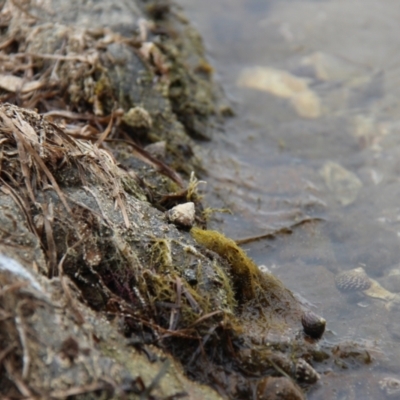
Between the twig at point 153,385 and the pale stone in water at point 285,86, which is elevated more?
the twig at point 153,385

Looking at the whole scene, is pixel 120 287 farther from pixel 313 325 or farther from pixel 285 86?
pixel 285 86

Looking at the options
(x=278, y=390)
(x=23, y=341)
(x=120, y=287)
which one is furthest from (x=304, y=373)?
(x=23, y=341)

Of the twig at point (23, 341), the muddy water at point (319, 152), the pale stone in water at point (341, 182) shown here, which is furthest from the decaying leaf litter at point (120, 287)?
the pale stone in water at point (341, 182)

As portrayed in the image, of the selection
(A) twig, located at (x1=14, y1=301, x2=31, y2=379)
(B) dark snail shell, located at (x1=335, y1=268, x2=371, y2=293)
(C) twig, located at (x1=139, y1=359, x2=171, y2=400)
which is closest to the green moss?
(B) dark snail shell, located at (x1=335, y1=268, x2=371, y2=293)

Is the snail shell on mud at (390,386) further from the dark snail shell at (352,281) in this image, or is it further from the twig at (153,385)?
the twig at (153,385)

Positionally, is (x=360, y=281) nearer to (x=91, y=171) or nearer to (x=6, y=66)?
(x=91, y=171)

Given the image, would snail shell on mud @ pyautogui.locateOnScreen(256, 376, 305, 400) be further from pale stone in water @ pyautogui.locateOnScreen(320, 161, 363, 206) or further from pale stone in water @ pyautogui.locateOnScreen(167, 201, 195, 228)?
pale stone in water @ pyautogui.locateOnScreen(320, 161, 363, 206)
